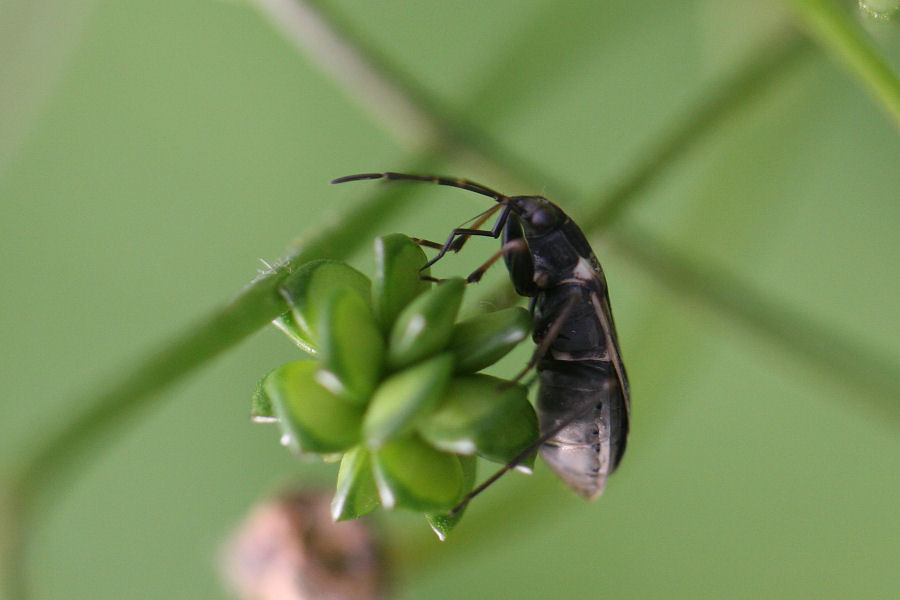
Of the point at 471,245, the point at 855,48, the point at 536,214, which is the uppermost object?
the point at 855,48

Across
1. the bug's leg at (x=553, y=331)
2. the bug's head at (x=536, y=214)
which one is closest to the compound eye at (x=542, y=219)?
the bug's head at (x=536, y=214)

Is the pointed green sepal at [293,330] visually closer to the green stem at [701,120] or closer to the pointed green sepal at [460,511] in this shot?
the pointed green sepal at [460,511]

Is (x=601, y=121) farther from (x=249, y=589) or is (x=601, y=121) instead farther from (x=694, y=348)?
(x=249, y=589)

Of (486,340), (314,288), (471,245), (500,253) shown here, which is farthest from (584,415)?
(471,245)

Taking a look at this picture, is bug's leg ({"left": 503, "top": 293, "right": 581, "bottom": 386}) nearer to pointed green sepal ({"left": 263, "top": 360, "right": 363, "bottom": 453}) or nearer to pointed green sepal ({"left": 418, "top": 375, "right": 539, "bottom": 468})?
pointed green sepal ({"left": 418, "top": 375, "right": 539, "bottom": 468})

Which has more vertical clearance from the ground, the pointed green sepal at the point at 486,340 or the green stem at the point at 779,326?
the green stem at the point at 779,326

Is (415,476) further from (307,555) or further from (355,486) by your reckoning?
(307,555)

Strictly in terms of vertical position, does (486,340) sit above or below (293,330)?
above
